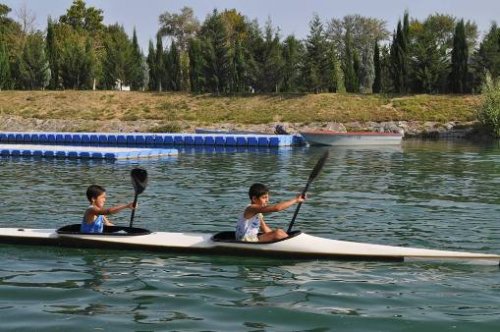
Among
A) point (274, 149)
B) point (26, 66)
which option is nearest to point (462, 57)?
point (274, 149)

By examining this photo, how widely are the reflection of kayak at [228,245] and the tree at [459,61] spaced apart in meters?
51.2

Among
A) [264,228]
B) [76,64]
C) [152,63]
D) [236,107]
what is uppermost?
[152,63]

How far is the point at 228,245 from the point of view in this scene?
10.5 metres

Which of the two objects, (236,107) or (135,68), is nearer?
(236,107)

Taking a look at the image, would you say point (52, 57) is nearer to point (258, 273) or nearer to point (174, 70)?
point (174, 70)

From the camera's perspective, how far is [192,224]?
1439cm

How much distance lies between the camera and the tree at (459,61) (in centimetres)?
5788

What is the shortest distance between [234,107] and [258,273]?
48023mm

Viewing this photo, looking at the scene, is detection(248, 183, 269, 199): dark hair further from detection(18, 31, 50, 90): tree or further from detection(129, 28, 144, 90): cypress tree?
detection(18, 31, 50, 90): tree

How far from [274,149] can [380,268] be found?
96.6 ft

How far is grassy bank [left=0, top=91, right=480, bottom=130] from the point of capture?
52.8m

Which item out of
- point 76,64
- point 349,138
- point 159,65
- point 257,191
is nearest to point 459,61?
point 349,138

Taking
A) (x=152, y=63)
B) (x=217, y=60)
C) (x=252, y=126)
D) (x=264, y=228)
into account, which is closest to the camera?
(x=264, y=228)

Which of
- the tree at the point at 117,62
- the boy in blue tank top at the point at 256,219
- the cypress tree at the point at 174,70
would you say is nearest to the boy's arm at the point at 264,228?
the boy in blue tank top at the point at 256,219
